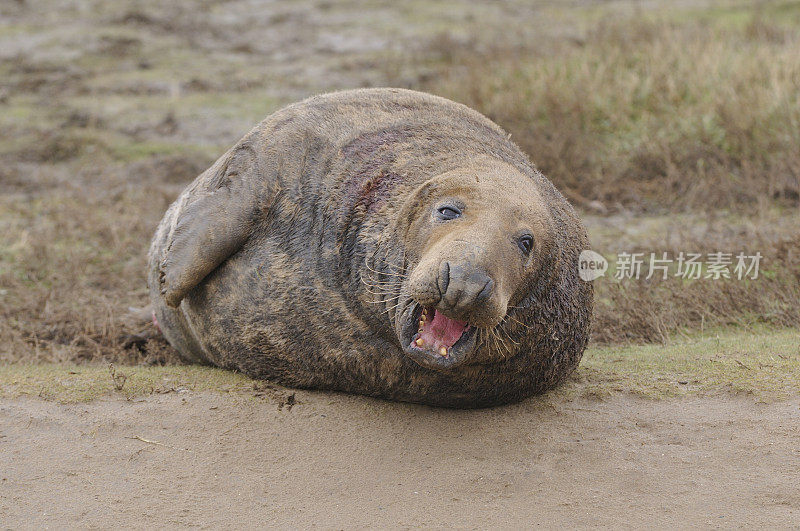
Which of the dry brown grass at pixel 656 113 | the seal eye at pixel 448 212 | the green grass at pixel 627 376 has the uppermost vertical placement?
the seal eye at pixel 448 212

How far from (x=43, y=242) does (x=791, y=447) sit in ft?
19.5

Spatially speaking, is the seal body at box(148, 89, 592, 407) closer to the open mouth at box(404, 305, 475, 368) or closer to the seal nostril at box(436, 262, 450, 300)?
the open mouth at box(404, 305, 475, 368)

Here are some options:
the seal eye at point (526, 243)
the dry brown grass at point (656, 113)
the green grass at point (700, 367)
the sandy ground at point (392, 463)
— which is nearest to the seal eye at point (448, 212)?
the seal eye at point (526, 243)

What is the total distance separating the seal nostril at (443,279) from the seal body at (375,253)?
17cm

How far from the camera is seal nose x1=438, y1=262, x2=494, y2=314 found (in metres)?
3.53

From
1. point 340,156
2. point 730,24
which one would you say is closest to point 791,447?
point 340,156

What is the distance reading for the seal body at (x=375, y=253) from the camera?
4070mm

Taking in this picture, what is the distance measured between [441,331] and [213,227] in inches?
59.8

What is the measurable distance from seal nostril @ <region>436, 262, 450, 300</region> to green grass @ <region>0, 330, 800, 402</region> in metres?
1.47

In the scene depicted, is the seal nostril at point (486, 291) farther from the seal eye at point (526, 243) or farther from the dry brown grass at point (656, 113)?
the dry brown grass at point (656, 113)

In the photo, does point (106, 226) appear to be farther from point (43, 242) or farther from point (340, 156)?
point (340, 156)

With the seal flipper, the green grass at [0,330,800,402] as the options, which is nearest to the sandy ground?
the green grass at [0,330,800,402]

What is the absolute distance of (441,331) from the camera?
3869 millimetres

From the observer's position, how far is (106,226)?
8344 millimetres
